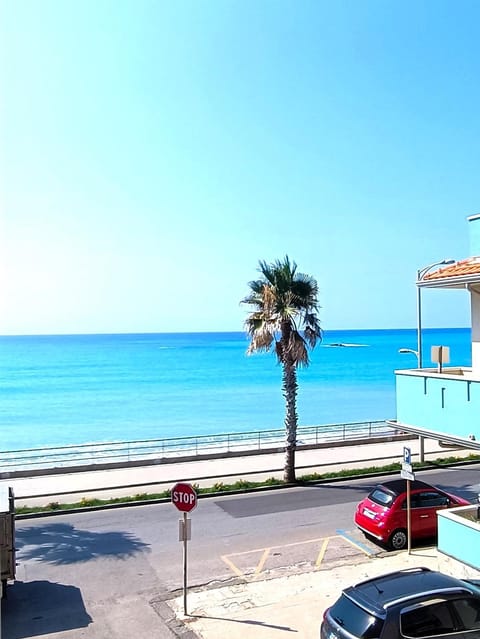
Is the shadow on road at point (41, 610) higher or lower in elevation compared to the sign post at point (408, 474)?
lower

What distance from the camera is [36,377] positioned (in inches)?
4281

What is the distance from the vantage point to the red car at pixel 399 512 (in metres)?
14.1

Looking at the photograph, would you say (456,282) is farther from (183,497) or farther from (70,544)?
(70,544)

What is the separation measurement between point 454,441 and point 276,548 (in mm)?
5654

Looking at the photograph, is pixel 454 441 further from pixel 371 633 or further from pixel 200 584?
pixel 200 584

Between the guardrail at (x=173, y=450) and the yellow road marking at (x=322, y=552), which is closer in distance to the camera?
the yellow road marking at (x=322, y=552)

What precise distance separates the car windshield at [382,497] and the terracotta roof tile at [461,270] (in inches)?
A: 227

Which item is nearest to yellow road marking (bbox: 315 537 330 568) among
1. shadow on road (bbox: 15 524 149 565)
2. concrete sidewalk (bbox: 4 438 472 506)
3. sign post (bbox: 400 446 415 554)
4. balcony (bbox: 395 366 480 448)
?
sign post (bbox: 400 446 415 554)

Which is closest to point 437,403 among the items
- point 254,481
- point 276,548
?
point 276,548

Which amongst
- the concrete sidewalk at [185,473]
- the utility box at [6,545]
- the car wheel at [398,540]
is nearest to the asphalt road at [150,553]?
the car wheel at [398,540]

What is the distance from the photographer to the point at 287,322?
20.7m

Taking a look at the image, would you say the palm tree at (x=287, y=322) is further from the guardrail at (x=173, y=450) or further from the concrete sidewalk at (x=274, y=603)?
the concrete sidewalk at (x=274, y=603)

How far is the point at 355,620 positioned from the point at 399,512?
6.96 m

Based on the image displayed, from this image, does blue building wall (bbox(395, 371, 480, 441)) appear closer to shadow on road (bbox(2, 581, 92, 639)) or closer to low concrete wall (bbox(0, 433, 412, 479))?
shadow on road (bbox(2, 581, 92, 639))
